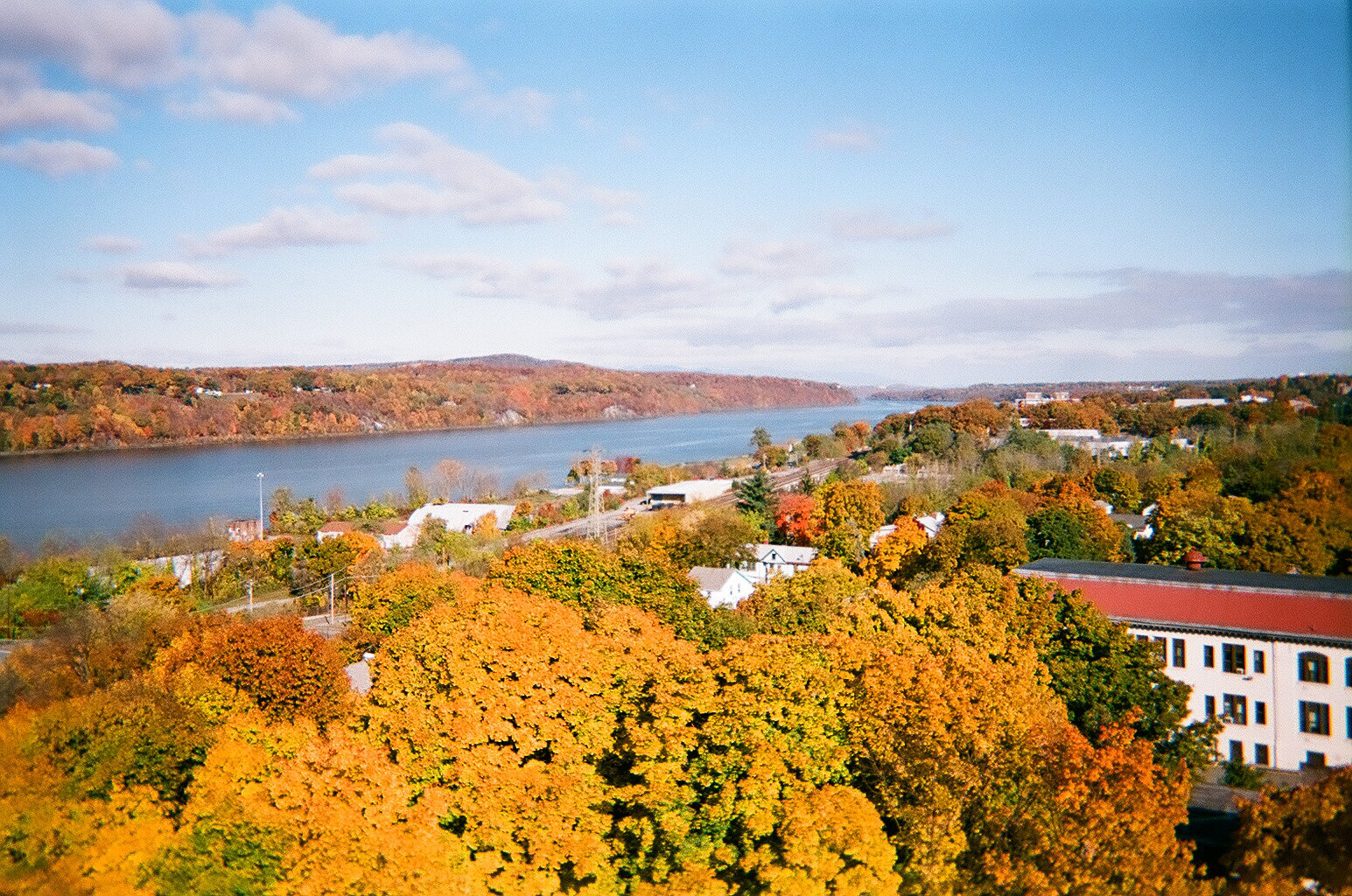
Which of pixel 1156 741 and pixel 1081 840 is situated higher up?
pixel 1081 840

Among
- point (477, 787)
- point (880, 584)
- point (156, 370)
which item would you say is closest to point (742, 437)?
point (156, 370)

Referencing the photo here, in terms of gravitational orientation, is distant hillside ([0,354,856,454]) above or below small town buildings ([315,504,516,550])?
above

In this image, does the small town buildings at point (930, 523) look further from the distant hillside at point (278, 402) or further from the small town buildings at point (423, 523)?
the distant hillside at point (278, 402)

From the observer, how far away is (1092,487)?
2398 cm

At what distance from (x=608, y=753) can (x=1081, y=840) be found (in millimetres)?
3444

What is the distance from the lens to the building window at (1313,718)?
891 centimetres

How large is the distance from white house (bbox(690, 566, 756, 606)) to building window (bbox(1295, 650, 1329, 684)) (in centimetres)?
855

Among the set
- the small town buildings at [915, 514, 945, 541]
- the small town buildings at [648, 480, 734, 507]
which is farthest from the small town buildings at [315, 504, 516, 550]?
the small town buildings at [915, 514, 945, 541]

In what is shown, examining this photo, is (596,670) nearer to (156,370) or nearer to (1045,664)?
(1045,664)

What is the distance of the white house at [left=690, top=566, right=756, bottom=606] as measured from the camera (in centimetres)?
1641

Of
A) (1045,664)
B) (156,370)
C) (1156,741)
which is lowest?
(1156,741)

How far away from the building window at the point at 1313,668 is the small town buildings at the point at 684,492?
22.3 m

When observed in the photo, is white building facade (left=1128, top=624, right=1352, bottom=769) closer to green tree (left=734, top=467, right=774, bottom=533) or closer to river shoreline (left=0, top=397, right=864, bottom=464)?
green tree (left=734, top=467, right=774, bottom=533)

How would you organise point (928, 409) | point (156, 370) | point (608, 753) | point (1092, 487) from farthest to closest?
1. point (156, 370)
2. point (928, 409)
3. point (1092, 487)
4. point (608, 753)
